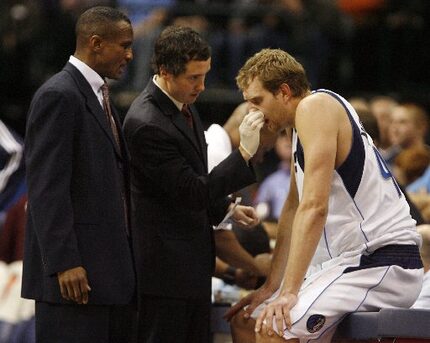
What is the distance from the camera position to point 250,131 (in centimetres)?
513

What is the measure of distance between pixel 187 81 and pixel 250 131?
1.54ft

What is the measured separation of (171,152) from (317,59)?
616 cm

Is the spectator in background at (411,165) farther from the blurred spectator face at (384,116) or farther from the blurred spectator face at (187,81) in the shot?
the blurred spectator face at (187,81)

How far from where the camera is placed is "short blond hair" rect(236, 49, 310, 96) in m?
5.09

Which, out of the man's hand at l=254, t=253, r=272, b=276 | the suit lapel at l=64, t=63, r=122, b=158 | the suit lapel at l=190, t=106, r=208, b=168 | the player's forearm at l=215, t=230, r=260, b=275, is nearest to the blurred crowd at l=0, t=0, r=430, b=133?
the man's hand at l=254, t=253, r=272, b=276

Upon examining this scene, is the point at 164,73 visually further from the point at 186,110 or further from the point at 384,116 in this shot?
the point at 384,116

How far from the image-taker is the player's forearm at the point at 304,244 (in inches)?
185

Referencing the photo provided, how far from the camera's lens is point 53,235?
186 inches

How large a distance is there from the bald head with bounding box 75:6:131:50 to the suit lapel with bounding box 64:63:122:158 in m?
0.14

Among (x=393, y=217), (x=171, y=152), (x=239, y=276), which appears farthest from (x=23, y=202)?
(x=393, y=217)

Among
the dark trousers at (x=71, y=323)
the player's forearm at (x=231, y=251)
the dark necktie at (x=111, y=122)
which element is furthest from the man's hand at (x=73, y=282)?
the player's forearm at (x=231, y=251)

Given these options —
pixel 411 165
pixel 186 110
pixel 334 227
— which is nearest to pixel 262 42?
pixel 411 165

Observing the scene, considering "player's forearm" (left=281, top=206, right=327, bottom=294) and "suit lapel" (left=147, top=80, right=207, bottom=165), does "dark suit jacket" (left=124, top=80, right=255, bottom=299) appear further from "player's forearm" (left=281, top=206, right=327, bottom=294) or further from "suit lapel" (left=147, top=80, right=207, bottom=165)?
"player's forearm" (left=281, top=206, right=327, bottom=294)

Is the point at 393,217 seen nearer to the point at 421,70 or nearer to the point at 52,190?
the point at 52,190
